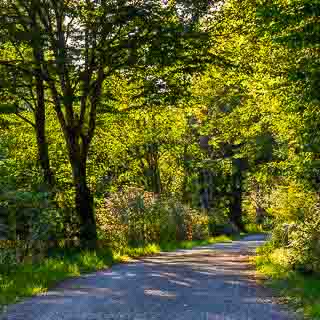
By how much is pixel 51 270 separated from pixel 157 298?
419 centimetres

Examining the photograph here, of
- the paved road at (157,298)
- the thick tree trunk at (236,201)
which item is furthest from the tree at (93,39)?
the thick tree trunk at (236,201)

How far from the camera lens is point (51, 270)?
46.5 feet

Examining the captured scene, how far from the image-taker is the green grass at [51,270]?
1151 centimetres

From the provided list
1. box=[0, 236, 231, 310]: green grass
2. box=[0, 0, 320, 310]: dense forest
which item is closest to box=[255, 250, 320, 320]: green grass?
box=[0, 0, 320, 310]: dense forest

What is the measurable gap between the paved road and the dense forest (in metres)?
2.08

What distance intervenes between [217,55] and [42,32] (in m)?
5.92

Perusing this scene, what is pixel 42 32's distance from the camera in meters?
17.5

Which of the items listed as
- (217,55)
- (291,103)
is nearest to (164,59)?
(217,55)

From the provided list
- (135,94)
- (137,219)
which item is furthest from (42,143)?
(137,219)

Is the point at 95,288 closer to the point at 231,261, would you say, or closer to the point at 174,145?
the point at 231,261

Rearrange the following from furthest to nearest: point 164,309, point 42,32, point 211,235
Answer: point 211,235, point 42,32, point 164,309

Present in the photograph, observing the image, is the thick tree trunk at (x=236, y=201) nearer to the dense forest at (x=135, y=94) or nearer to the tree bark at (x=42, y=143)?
the dense forest at (x=135, y=94)

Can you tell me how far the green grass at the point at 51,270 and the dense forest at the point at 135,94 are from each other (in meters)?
0.72

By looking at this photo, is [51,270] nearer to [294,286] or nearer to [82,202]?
[294,286]
